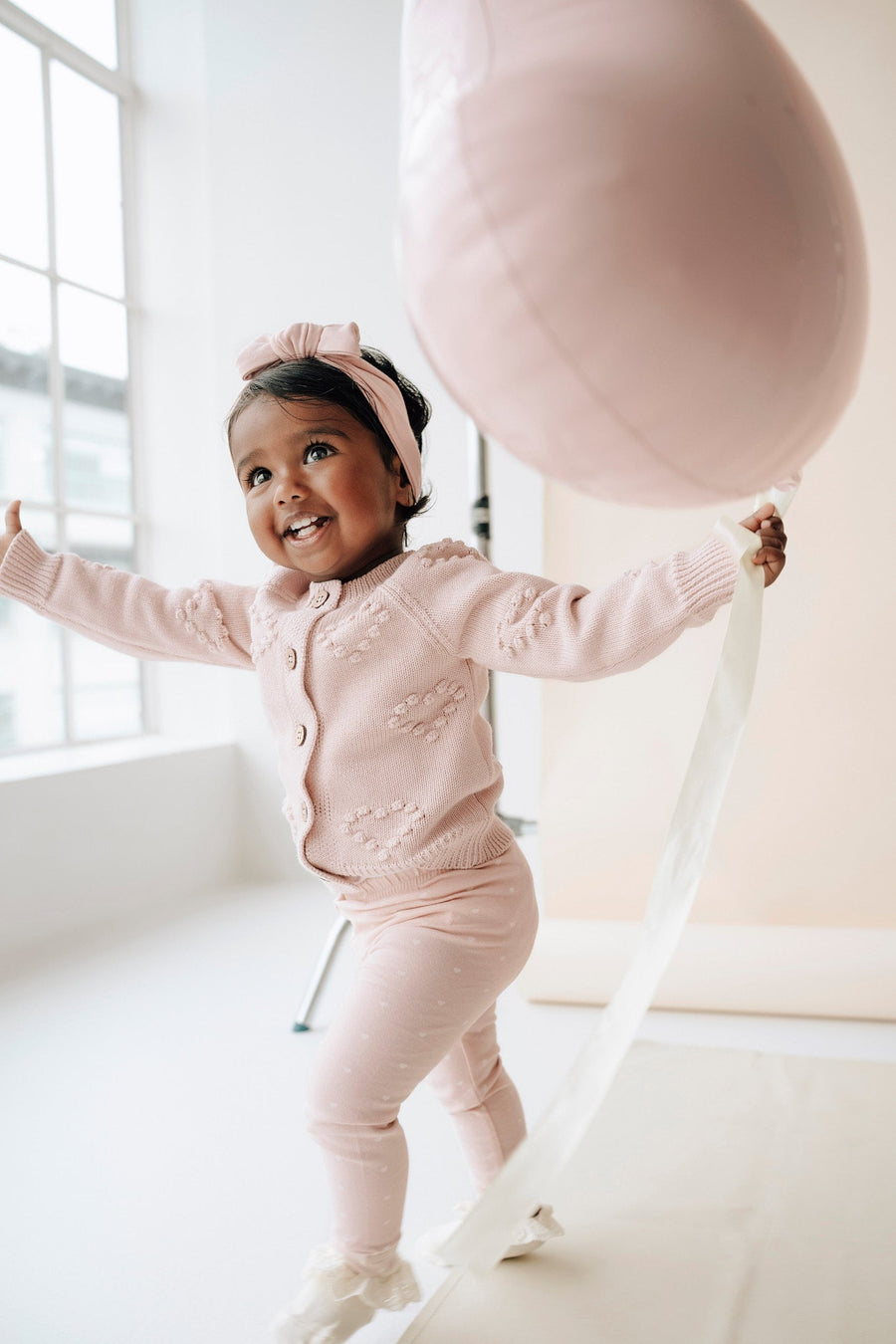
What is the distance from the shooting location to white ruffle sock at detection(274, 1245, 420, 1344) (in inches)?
33.8

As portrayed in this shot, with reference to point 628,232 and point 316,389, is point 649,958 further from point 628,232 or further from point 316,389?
point 316,389

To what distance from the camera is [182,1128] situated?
1.40m

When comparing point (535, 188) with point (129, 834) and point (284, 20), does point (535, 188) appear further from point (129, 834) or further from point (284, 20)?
point (284, 20)

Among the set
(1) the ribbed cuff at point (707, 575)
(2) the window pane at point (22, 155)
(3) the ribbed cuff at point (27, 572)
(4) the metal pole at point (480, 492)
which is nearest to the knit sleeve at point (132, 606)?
(3) the ribbed cuff at point (27, 572)

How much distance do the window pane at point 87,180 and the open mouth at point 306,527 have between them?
2031mm

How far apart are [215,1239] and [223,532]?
201cm

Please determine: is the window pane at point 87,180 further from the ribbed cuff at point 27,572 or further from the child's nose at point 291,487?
the child's nose at point 291,487

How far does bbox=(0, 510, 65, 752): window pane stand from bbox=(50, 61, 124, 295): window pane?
672 mm

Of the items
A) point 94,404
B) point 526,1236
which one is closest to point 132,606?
point 526,1236

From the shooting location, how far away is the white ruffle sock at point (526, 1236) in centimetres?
106

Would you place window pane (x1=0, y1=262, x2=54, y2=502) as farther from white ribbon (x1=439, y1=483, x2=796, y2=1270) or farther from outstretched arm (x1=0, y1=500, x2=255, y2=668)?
white ribbon (x1=439, y1=483, x2=796, y2=1270)

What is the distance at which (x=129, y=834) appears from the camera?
247cm

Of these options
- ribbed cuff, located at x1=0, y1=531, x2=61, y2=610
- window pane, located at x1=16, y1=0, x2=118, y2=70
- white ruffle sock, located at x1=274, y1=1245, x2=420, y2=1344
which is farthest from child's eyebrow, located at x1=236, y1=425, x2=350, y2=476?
window pane, located at x1=16, y1=0, x2=118, y2=70

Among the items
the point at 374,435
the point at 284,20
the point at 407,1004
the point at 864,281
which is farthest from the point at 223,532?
the point at 864,281
